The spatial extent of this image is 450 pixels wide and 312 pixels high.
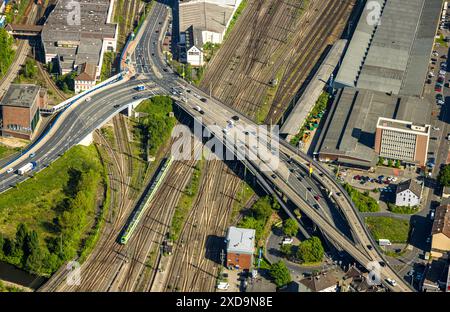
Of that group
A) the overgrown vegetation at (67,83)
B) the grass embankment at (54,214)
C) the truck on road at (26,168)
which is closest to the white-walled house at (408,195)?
the grass embankment at (54,214)

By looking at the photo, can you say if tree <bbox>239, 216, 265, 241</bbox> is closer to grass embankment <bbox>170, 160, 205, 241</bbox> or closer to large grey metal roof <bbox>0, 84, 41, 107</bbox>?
grass embankment <bbox>170, 160, 205, 241</bbox>

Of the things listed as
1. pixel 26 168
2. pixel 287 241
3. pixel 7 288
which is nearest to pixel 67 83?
pixel 26 168

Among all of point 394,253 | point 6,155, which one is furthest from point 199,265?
point 6,155

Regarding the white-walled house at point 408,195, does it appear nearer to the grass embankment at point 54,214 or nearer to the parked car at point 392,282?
the parked car at point 392,282

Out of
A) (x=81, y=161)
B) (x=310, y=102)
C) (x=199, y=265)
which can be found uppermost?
(x=310, y=102)

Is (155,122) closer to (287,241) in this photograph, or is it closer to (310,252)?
(287,241)

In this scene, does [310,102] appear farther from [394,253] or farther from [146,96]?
[394,253]

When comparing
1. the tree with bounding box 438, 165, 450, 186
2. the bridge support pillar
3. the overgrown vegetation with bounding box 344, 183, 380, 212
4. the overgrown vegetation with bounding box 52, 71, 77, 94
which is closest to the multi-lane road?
the bridge support pillar

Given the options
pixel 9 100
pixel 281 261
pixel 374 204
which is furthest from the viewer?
pixel 9 100

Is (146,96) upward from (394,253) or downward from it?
upward
